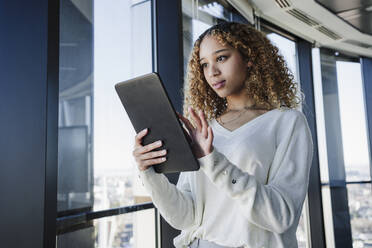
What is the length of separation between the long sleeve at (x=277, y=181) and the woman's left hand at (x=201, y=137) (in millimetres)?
18

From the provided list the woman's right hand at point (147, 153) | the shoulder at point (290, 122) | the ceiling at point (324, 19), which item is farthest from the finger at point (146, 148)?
the ceiling at point (324, 19)

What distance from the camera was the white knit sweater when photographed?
35.0 inches

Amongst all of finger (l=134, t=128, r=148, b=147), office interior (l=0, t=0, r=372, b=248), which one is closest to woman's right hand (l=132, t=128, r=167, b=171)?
finger (l=134, t=128, r=148, b=147)

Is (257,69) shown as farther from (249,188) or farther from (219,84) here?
(249,188)

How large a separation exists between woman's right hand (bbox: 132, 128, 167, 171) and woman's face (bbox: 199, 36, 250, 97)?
356 millimetres

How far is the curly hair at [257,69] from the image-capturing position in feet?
4.05

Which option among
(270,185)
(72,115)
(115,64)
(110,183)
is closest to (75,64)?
(72,115)

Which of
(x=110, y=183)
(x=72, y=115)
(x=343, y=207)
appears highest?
(x=72, y=115)

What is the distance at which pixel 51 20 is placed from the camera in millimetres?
1077

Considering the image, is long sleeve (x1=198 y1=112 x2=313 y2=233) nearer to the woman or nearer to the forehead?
the woman

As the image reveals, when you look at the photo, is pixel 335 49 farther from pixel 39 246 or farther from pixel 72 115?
Answer: pixel 39 246

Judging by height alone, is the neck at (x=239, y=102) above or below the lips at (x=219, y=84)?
below

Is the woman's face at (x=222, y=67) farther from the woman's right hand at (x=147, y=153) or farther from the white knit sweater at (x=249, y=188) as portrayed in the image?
the woman's right hand at (x=147, y=153)

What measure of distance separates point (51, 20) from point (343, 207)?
12.7 feet
